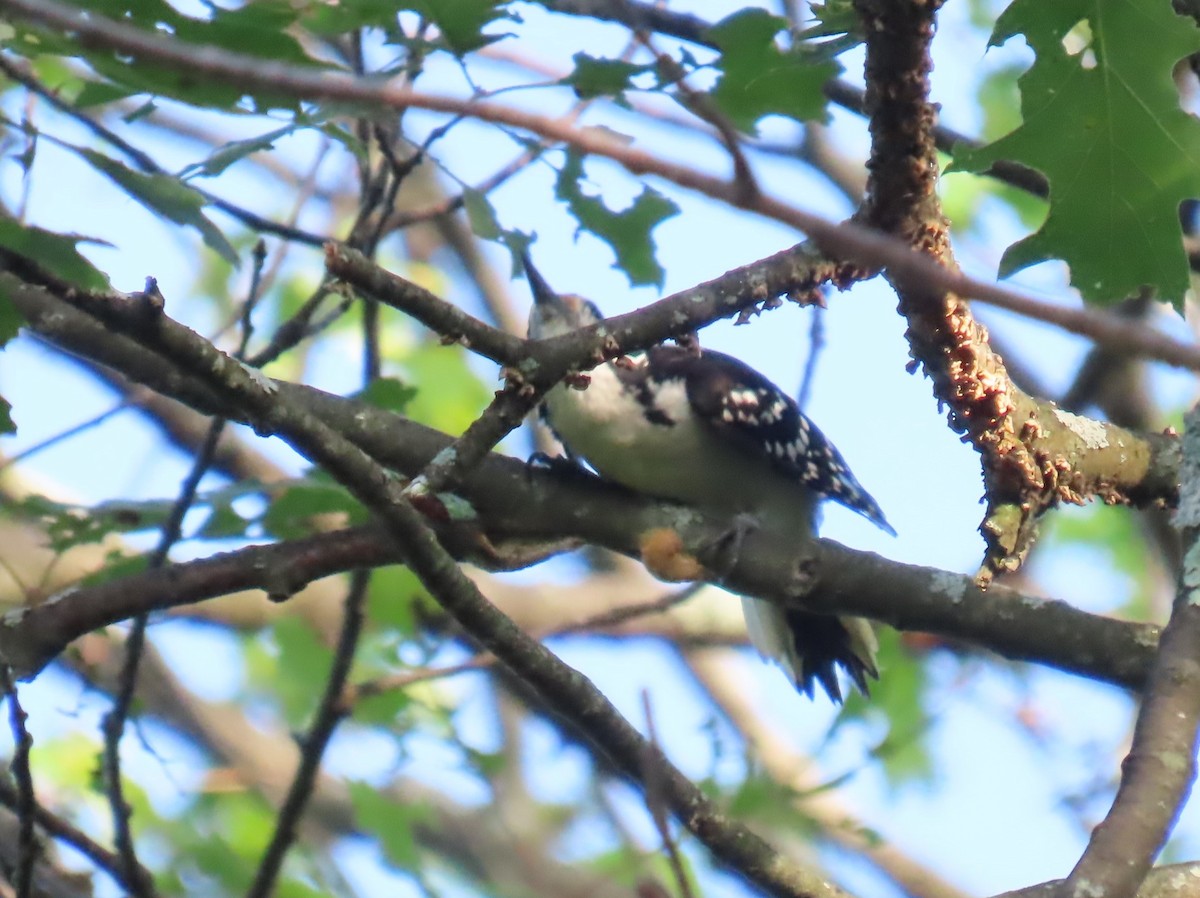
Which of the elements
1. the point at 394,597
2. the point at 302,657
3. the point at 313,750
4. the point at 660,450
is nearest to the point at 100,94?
the point at 313,750

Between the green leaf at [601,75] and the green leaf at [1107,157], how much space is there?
0.66m

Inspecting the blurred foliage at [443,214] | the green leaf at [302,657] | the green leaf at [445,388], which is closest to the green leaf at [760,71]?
the blurred foliage at [443,214]

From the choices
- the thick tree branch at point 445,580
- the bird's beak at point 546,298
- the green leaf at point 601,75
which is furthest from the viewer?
Result: the bird's beak at point 546,298

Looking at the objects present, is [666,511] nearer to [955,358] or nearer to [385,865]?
[955,358]

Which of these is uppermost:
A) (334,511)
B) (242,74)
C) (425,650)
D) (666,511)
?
(425,650)

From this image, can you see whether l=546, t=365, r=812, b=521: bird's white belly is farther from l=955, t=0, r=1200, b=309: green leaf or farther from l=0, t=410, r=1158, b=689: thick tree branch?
l=955, t=0, r=1200, b=309: green leaf

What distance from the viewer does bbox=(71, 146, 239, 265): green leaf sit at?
7.80 ft

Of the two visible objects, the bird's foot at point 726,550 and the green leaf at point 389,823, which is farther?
the green leaf at point 389,823

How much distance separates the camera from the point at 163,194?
2.46 metres

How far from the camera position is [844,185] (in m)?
5.90

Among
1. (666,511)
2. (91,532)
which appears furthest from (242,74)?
(91,532)

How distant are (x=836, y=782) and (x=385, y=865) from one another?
1386mm

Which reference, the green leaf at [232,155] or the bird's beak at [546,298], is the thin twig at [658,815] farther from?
the bird's beak at [546,298]

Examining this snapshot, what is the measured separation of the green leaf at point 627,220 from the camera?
3.18m
